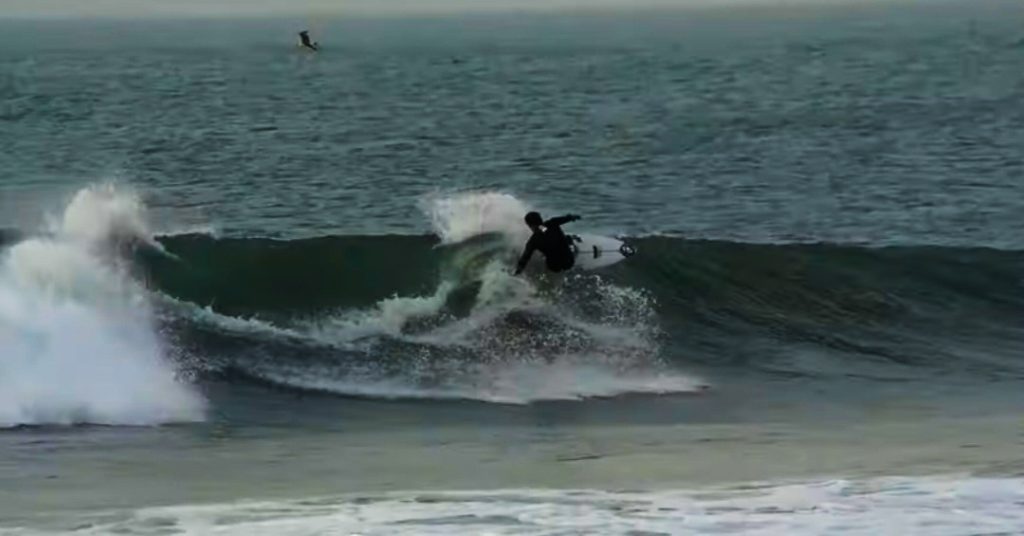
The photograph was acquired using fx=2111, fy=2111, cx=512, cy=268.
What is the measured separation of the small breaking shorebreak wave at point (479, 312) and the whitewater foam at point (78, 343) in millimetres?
35

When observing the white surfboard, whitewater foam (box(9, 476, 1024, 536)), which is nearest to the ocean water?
whitewater foam (box(9, 476, 1024, 536))

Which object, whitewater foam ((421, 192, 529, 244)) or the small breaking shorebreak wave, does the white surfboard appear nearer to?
the small breaking shorebreak wave

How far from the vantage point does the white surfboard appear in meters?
23.2

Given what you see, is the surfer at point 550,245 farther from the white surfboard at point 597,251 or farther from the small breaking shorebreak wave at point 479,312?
the white surfboard at point 597,251

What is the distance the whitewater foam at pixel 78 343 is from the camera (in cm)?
1773

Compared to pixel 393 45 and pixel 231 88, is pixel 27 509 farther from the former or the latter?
pixel 393 45

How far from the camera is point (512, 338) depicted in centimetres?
2117

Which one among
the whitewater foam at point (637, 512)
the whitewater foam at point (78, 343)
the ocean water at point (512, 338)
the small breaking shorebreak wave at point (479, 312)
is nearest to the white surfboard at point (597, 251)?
the small breaking shorebreak wave at point (479, 312)

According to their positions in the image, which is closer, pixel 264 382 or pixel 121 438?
pixel 121 438

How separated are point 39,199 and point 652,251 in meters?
15.0

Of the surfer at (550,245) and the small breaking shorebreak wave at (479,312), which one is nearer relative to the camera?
the small breaking shorebreak wave at (479,312)

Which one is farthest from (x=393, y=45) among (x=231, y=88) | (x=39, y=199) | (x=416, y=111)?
(x=39, y=199)

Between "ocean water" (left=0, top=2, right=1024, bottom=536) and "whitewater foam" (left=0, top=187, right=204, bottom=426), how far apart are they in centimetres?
4

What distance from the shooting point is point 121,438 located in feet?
54.9
